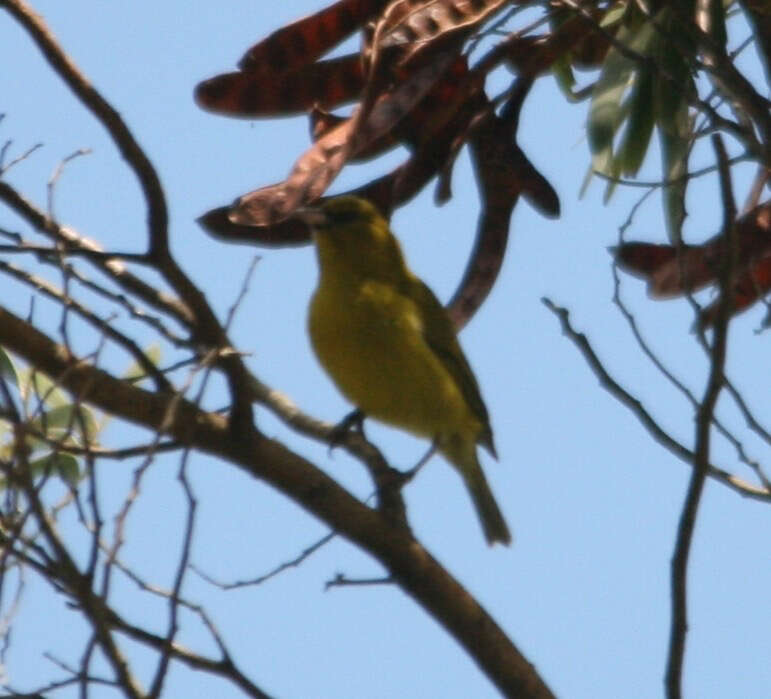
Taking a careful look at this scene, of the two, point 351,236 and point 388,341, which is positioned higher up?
point 351,236

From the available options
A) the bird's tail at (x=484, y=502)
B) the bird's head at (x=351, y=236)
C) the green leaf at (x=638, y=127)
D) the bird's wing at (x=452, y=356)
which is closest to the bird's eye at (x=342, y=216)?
the bird's head at (x=351, y=236)

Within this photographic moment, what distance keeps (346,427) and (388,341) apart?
0.49 meters

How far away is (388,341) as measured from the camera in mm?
5113

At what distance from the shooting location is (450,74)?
4102mm

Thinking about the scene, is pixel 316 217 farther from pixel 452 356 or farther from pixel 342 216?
pixel 452 356

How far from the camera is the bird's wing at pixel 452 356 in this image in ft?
17.6


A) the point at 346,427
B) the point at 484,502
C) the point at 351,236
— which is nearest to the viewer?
the point at 346,427

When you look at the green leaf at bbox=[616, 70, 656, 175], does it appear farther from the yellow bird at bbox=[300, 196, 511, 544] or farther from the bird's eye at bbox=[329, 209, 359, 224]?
the bird's eye at bbox=[329, 209, 359, 224]

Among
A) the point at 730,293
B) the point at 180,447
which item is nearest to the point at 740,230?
the point at 730,293

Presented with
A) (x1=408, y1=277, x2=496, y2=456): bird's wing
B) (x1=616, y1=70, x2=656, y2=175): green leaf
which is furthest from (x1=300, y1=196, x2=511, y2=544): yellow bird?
(x1=616, y1=70, x2=656, y2=175): green leaf

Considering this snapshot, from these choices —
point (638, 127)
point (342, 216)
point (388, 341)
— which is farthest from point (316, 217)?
point (638, 127)

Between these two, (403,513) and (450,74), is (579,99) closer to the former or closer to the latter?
(450,74)

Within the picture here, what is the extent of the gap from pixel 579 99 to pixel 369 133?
3.18 ft

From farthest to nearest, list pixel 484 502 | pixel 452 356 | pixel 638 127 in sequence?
pixel 484 502 < pixel 452 356 < pixel 638 127
